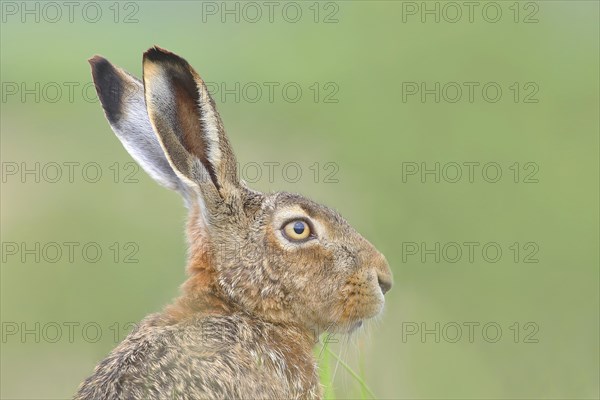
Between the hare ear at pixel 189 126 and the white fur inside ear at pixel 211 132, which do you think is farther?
the white fur inside ear at pixel 211 132

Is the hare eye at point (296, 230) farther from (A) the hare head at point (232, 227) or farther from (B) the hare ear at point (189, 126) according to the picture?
(B) the hare ear at point (189, 126)

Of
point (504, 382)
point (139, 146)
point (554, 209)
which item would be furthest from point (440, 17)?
point (139, 146)

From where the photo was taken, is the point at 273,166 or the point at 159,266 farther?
the point at 273,166

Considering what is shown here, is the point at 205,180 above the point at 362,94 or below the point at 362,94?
above

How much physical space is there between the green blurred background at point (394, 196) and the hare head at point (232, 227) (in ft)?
1.86

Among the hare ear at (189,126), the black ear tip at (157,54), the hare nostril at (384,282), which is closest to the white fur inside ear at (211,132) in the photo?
the hare ear at (189,126)

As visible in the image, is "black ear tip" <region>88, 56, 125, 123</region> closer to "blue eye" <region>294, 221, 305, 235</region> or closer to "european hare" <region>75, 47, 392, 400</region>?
"european hare" <region>75, 47, 392, 400</region>

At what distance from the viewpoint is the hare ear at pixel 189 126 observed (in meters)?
6.04

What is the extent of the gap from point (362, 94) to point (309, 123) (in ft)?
5.14

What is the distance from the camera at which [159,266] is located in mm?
10562

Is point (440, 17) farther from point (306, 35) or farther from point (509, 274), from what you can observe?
point (509, 274)

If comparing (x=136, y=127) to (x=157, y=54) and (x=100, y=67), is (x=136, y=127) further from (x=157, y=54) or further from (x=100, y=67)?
(x=157, y=54)

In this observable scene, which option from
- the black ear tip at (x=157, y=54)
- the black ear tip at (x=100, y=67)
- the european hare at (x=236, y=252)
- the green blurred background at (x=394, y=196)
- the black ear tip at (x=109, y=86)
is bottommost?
the green blurred background at (x=394, y=196)

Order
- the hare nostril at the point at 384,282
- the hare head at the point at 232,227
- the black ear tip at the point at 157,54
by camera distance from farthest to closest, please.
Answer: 1. the hare nostril at the point at 384,282
2. the hare head at the point at 232,227
3. the black ear tip at the point at 157,54
